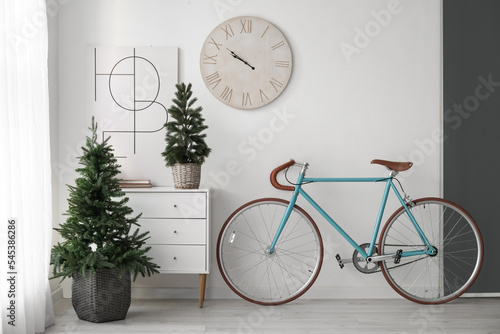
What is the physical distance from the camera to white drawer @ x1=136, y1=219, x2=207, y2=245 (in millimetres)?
3070

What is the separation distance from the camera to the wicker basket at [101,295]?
9.14 ft

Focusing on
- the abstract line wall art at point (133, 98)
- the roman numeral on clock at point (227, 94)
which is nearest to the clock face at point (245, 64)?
the roman numeral on clock at point (227, 94)

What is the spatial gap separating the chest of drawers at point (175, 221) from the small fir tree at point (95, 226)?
22 centimetres

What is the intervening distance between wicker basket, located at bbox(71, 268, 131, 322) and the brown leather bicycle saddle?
1.63 meters

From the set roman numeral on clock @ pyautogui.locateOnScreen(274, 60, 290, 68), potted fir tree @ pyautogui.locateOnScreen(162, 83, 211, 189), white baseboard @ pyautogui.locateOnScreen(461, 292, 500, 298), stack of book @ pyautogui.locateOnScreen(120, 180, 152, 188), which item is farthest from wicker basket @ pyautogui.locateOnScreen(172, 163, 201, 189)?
white baseboard @ pyautogui.locateOnScreen(461, 292, 500, 298)

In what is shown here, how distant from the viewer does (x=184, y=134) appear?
121 inches

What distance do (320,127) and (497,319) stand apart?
5.04 ft

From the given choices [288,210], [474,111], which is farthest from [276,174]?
[474,111]

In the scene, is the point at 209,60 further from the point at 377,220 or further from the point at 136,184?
the point at 377,220

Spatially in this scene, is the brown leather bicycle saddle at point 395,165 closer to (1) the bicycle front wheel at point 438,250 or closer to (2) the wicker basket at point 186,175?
(1) the bicycle front wheel at point 438,250

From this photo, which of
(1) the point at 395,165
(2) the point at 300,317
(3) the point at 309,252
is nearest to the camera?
(2) the point at 300,317

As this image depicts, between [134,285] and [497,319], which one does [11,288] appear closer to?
[134,285]

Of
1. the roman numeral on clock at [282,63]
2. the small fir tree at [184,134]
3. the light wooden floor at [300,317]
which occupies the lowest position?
the light wooden floor at [300,317]

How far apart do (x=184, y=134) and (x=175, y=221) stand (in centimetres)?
52
